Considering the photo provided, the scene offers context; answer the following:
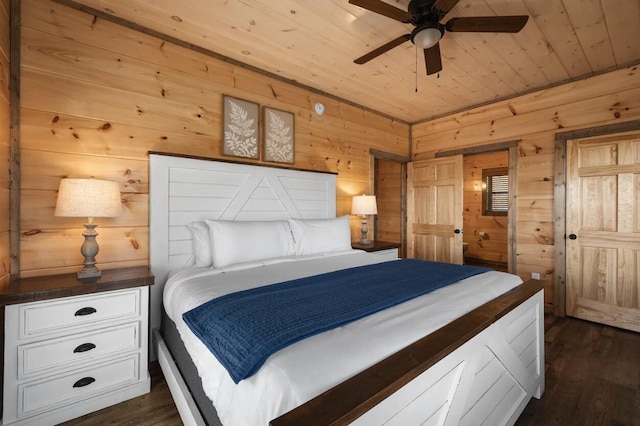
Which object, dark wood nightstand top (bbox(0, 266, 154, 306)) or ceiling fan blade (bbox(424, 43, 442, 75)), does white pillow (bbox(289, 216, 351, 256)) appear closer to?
dark wood nightstand top (bbox(0, 266, 154, 306))

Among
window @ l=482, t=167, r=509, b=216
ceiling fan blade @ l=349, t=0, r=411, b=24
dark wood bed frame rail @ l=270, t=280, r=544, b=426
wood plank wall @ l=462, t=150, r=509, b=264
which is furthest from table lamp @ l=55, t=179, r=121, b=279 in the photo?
window @ l=482, t=167, r=509, b=216

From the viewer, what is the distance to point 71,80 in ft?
6.52

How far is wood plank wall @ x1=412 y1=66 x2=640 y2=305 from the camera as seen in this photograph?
2881 millimetres

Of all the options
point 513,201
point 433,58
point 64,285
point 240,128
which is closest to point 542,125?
point 513,201

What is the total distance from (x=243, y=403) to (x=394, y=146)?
13.5 feet

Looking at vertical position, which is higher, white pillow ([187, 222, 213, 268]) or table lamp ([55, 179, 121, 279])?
table lamp ([55, 179, 121, 279])

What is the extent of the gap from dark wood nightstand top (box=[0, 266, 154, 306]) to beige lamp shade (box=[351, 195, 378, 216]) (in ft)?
7.73

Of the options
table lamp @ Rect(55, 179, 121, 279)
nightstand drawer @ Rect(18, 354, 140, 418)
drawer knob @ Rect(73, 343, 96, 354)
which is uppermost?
table lamp @ Rect(55, 179, 121, 279)

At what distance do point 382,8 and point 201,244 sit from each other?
6.77 ft

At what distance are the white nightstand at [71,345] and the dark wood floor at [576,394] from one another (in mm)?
122

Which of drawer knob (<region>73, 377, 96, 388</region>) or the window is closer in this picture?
drawer knob (<region>73, 377, 96, 388</region>)

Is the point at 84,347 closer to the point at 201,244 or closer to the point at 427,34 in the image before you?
the point at 201,244

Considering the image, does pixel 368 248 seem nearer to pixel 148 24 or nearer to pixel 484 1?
pixel 484 1

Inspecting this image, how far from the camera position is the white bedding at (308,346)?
0.80 m
